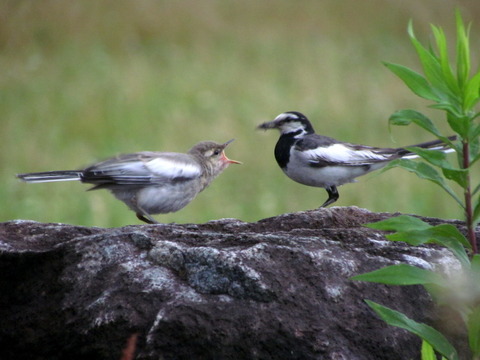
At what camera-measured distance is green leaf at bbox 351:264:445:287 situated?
2.70 m

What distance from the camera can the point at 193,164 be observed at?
690 centimetres

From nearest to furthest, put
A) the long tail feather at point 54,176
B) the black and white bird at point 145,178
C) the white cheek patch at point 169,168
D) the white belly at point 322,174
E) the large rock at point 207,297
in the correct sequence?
the large rock at point 207,297
the long tail feather at point 54,176
the black and white bird at point 145,178
the white cheek patch at point 169,168
the white belly at point 322,174

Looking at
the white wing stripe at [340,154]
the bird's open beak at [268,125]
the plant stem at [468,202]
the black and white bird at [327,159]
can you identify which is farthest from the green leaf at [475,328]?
the bird's open beak at [268,125]

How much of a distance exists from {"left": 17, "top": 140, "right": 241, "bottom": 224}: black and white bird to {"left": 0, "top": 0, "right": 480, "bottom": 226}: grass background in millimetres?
2404

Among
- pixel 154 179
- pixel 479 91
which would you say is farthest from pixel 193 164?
pixel 479 91

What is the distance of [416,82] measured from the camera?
290cm

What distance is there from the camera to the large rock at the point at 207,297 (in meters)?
3.30

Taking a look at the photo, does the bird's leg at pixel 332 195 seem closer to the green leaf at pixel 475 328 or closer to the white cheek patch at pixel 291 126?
the white cheek patch at pixel 291 126

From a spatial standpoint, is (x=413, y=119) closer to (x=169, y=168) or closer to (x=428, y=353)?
(x=428, y=353)

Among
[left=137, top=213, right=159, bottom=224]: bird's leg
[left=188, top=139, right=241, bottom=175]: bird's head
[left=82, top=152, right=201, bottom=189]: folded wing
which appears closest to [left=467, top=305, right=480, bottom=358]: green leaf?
[left=137, top=213, right=159, bottom=224]: bird's leg

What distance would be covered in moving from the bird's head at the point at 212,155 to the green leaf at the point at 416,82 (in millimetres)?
4401

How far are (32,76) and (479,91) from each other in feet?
36.6

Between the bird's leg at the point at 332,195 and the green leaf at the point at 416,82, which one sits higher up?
the bird's leg at the point at 332,195

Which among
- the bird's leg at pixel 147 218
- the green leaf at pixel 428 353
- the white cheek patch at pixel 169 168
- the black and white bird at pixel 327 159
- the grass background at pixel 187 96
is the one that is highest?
the grass background at pixel 187 96
